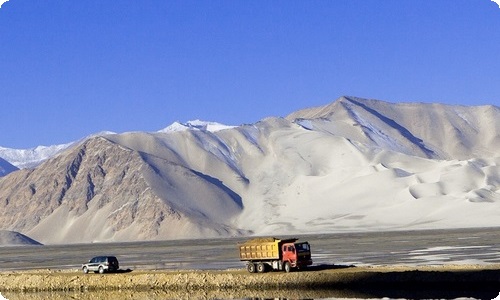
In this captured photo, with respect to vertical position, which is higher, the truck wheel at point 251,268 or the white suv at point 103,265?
the white suv at point 103,265

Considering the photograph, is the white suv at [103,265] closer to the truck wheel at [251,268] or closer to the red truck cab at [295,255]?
the truck wheel at [251,268]

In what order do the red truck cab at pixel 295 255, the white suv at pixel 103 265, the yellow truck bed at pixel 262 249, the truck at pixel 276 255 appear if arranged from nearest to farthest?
1. the red truck cab at pixel 295 255
2. the truck at pixel 276 255
3. the yellow truck bed at pixel 262 249
4. the white suv at pixel 103 265

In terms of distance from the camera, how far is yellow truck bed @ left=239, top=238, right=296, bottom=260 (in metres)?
54.0

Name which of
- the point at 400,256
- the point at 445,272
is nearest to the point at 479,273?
the point at 445,272

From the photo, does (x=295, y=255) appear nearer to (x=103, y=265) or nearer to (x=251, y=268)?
(x=251, y=268)

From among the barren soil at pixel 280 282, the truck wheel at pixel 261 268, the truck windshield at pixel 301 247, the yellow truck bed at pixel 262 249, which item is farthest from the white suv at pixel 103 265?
the truck windshield at pixel 301 247

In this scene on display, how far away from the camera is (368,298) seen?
43469mm

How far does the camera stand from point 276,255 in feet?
177

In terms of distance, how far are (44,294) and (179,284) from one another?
7.65m

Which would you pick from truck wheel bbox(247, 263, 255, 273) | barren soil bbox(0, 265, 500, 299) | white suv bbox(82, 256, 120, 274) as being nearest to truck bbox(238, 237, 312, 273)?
truck wheel bbox(247, 263, 255, 273)

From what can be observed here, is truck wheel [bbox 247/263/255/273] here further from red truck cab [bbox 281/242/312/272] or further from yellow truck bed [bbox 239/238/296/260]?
red truck cab [bbox 281/242/312/272]

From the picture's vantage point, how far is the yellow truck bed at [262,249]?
5397 cm

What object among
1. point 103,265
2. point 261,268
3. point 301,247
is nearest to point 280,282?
point 301,247

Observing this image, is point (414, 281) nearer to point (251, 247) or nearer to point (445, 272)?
point (445, 272)
